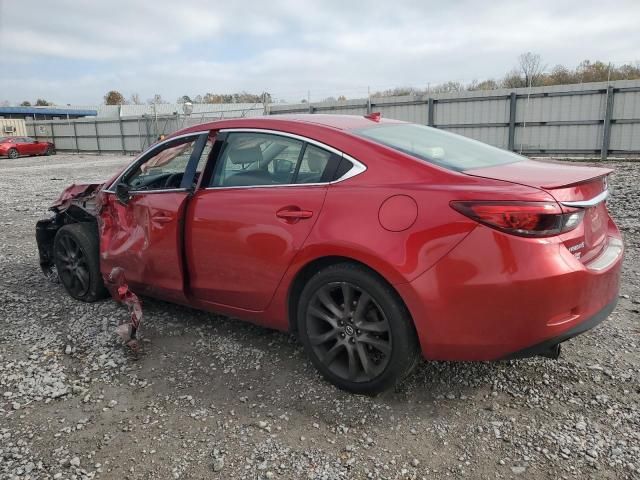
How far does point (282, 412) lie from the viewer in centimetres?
285

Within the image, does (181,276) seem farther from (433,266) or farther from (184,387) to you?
(433,266)

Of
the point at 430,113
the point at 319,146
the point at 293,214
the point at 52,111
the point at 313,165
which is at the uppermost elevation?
the point at 52,111

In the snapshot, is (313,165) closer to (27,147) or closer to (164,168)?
(164,168)

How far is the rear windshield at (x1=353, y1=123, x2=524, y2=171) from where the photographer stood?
2.86m

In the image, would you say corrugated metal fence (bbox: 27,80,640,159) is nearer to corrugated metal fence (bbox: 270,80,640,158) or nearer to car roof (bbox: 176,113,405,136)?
corrugated metal fence (bbox: 270,80,640,158)

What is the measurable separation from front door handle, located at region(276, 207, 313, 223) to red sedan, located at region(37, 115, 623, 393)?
0.01 meters

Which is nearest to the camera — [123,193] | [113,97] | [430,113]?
[123,193]

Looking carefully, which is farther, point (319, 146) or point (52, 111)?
point (52, 111)

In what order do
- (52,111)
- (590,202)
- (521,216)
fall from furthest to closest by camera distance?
(52,111) → (590,202) → (521,216)

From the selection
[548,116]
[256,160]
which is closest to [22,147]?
[548,116]

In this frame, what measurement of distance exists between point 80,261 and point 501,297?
3.73 meters

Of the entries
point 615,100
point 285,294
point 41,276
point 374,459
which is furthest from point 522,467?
point 615,100

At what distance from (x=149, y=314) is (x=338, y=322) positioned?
6.93 ft

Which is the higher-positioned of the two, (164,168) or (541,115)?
(541,115)
